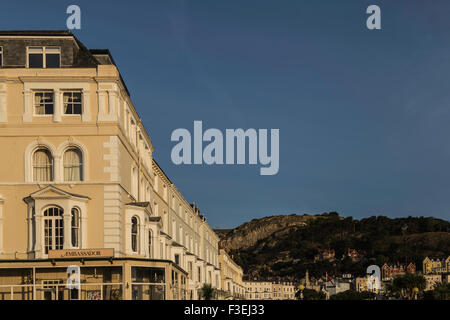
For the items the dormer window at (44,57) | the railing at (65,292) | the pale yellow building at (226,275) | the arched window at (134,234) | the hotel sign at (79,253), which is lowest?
the pale yellow building at (226,275)

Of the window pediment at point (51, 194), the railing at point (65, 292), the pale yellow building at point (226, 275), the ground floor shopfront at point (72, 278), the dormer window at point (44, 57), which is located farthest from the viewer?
Answer: the pale yellow building at point (226, 275)

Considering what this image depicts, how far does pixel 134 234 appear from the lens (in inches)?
2047

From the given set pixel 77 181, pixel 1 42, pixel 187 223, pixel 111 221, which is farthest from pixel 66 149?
pixel 187 223

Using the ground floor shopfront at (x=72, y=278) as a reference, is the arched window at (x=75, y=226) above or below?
above

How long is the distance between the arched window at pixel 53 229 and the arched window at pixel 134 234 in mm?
6270

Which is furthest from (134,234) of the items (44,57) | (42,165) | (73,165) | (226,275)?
(226,275)

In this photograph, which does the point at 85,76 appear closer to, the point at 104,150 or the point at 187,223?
the point at 104,150

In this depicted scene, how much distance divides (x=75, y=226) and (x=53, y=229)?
4.74ft

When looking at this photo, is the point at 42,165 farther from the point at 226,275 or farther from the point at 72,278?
the point at 226,275

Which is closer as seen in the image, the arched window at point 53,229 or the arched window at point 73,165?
the arched window at point 53,229

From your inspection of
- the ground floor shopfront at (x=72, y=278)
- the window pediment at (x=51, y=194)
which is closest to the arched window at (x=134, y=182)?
the window pediment at (x=51, y=194)

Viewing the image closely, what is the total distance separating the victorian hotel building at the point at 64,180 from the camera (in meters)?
45.4

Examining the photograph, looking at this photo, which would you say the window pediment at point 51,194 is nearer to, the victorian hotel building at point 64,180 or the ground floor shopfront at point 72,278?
the victorian hotel building at point 64,180

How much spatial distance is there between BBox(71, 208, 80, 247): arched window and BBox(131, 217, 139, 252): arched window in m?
5.32
